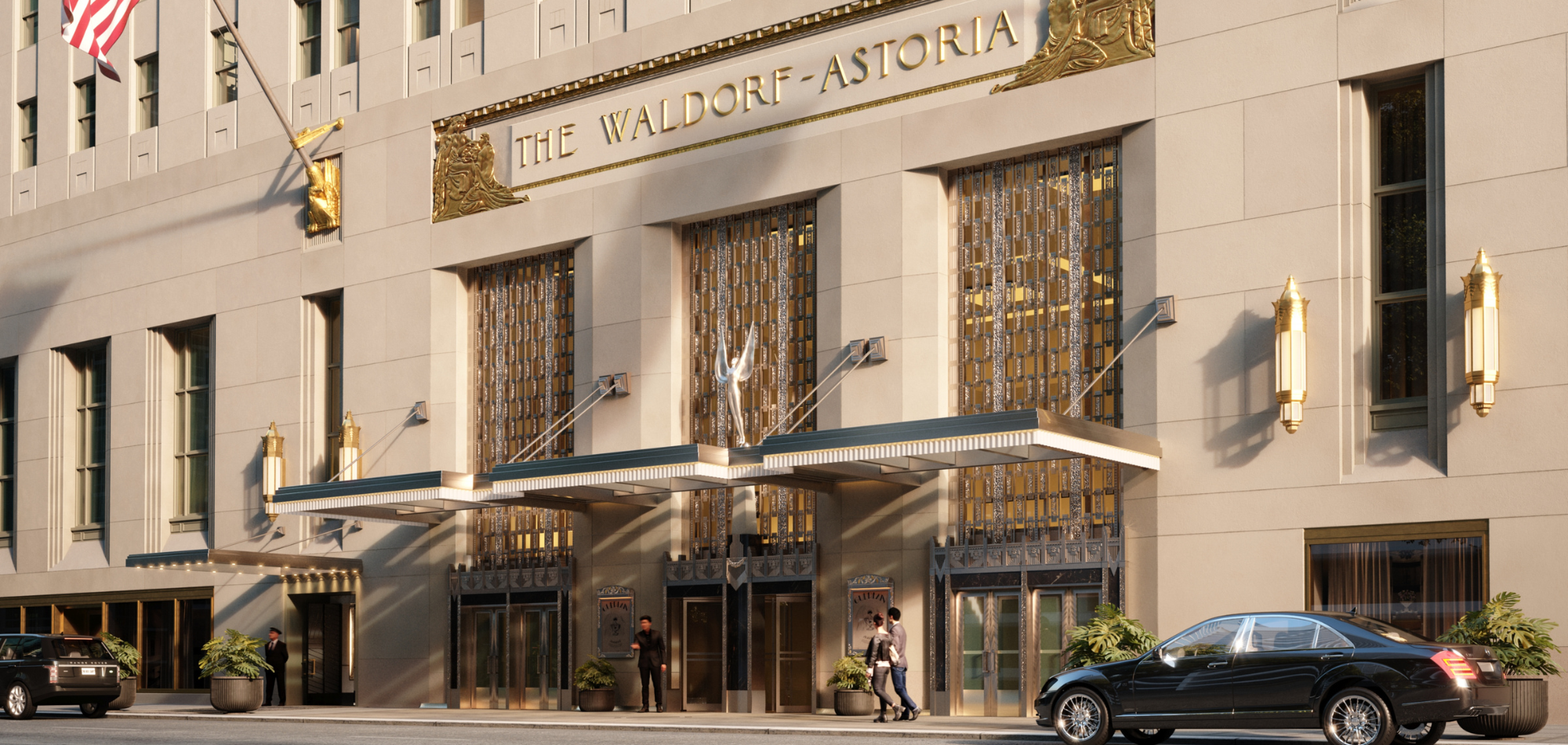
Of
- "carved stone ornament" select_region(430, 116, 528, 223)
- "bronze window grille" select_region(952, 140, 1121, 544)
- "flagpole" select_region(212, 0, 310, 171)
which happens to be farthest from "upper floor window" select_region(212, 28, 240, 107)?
"bronze window grille" select_region(952, 140, 1121, 544)

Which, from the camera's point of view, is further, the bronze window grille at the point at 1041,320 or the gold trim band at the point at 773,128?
the gold trim band at the point at 773,128

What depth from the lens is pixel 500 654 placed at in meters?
33.8

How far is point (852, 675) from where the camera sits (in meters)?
27.0

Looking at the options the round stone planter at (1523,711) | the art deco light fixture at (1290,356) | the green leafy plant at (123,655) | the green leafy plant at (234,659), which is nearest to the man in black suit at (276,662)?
the green leafy plant at (234,659)

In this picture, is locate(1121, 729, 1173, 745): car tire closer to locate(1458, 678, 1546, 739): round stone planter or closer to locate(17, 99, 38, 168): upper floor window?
locate(1458, 678, 1546, 739): round stone planter

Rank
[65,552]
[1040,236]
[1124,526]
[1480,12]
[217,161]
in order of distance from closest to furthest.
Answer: [1480,12] < [1124,526] < [1040,236] < [217,161] < [65,552]

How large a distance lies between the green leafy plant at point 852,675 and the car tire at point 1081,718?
742 cm

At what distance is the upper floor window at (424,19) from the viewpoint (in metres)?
36.8

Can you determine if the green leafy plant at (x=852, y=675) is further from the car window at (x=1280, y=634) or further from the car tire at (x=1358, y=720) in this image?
the car tire at (x=1358, y=720)

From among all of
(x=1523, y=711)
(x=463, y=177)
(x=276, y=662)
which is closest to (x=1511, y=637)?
(x=1523, y=711)

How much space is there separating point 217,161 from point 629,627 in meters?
16.9

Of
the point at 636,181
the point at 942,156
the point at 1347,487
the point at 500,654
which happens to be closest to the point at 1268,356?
the point at 1347,487

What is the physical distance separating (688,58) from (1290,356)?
43.6ft

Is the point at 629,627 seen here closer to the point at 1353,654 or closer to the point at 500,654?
the point at 500,654
